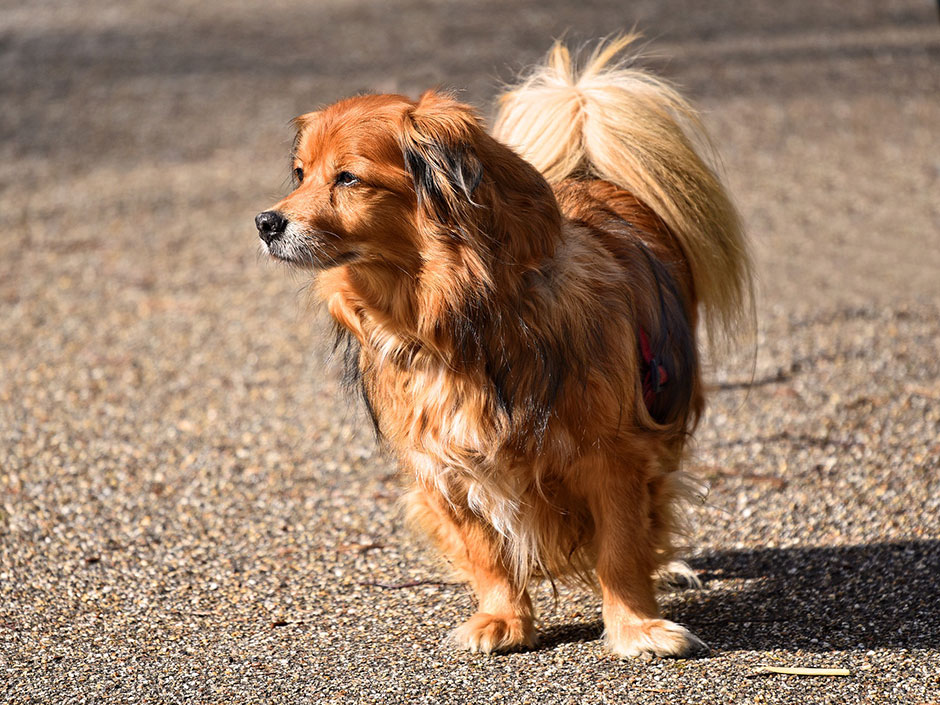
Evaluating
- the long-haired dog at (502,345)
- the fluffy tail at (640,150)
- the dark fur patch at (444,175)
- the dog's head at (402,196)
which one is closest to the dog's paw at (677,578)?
the long-haired dog at (502,345)

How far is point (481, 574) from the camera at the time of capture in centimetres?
358

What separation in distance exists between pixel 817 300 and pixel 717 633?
3.93 metres

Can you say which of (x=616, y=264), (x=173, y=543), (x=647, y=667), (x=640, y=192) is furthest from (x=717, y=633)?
(x=173, y=543)

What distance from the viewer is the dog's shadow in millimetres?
3367

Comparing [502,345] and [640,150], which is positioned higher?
[640,150]

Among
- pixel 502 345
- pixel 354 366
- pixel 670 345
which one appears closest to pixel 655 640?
pixel 670 345

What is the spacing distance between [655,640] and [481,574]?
0.60 meters

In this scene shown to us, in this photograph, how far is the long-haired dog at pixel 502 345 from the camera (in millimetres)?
3029

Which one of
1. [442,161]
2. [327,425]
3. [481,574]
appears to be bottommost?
[327,425]

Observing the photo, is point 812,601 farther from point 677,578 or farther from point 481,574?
point 481,574

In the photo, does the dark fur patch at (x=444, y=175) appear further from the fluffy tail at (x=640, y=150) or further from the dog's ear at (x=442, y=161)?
the fluffy tail at (x=640, y=150)

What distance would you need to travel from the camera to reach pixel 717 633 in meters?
3.47

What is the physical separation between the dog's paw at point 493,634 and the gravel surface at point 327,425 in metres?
0.05

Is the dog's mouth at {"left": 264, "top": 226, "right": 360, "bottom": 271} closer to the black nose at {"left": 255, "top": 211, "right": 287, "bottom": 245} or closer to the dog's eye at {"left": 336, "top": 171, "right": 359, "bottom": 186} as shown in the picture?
the black nose at {"left": 255, "top": 211, "right": 287, "bottom": 245}
